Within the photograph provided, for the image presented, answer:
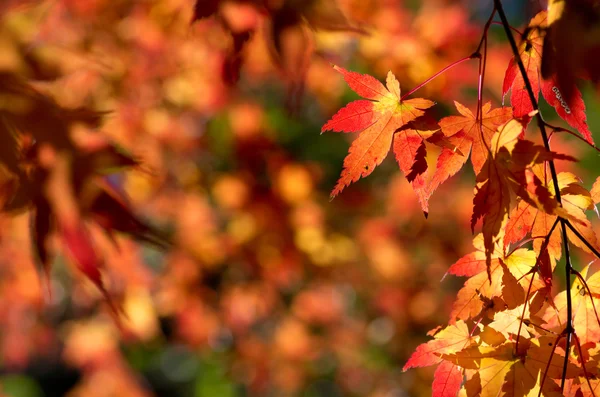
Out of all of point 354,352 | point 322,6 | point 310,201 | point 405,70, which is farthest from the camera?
point 354,352

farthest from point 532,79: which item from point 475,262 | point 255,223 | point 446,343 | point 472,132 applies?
point 255,223

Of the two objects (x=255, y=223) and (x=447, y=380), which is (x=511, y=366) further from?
(x=255, y=223)

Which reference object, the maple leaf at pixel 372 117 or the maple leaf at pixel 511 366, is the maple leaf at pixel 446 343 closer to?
the maple leaf at pixel 511 366

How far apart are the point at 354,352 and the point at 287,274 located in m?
0.72

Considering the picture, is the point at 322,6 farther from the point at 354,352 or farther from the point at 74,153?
the point at 354,352

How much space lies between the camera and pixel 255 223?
8.82ft

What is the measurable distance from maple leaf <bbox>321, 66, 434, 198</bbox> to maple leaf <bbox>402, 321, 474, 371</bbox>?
0.69 feet

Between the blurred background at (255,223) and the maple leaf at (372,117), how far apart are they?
4.64ft

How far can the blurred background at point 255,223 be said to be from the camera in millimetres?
2279

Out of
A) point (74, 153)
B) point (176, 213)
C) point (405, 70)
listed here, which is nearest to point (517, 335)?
point (74, 153)

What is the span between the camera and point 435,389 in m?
0.69

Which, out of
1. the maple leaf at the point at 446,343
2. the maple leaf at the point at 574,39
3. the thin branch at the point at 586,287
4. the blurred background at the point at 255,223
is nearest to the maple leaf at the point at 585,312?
the thin branch at the point at 586,287

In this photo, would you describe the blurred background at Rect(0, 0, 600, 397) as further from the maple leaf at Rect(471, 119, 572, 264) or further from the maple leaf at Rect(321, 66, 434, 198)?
the maple leaf at Rect(471, 119, 572, 264)

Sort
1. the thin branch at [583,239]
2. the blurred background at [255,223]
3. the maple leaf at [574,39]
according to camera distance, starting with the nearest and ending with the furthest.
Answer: the maple leaf at [574,39] < the thin branch at [583,239] < the blurred background at [255,223]
